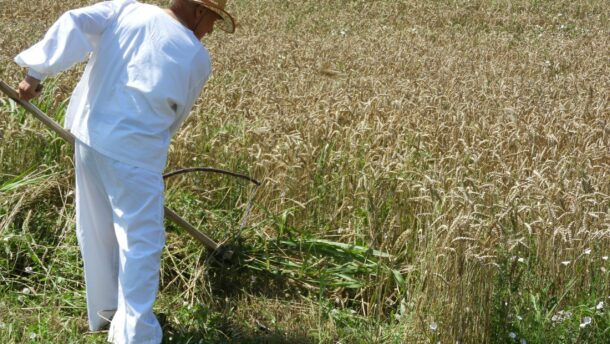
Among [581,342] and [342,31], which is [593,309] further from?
[342,31]

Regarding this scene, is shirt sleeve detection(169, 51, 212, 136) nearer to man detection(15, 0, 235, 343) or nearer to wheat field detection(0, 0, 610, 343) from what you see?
man detection(15, 0, 235, 343)

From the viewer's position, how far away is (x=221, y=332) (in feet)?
14.1

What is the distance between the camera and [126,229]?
12.8 feet

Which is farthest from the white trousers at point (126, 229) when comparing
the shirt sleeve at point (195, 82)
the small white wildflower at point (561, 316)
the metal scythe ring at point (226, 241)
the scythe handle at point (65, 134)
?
the small white wildflower at point (561, 316)

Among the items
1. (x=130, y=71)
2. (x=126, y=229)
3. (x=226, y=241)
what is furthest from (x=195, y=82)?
(x=226, y=241)

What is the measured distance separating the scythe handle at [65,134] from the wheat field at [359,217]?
12 cm

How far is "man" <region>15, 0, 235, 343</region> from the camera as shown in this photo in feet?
12.8

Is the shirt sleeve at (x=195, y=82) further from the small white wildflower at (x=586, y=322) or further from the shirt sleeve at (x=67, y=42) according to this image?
the small white wildflower at (x=586, y=322)

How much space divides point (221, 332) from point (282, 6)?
33.8 feet

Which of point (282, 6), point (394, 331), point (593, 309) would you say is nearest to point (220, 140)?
point (394, 331)

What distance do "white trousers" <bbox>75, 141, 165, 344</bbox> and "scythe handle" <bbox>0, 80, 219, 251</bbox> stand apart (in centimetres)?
16

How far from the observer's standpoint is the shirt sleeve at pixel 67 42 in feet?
12.9

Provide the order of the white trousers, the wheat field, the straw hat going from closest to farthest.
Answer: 1. the white trousers
2. the straw hat
3. the wheat field

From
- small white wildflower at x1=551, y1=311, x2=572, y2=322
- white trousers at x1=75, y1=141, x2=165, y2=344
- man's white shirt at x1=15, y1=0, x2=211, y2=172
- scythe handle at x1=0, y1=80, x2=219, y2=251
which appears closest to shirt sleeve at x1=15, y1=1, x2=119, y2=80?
man's white shirt at x1=15, y1=0, x2=211, y2=172
